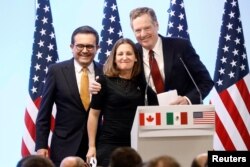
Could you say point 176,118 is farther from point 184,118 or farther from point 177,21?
point 177,21

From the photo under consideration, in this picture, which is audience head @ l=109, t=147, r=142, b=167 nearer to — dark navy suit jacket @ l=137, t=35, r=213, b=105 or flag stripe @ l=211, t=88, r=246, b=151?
dark navy suit jacket @ l=137, t=35, r=213, b=105

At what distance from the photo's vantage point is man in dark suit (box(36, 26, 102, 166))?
4672mm

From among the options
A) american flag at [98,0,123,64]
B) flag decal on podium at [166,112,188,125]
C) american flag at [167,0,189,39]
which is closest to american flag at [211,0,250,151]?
american flag at [167,0,189,39]

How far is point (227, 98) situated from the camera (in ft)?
20.7

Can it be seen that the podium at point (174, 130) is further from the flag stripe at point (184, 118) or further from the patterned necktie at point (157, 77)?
the patterned necktie at point (157, 77)

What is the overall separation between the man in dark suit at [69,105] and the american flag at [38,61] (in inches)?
48.4

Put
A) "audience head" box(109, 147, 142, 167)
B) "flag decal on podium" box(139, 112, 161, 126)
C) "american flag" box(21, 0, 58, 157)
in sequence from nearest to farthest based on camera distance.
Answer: "audience head" box(109, 147, 142, 167) < "flag decal on podium" box(139, 112, 161, 126) < "american flag" box(21, 0, 58, 157)

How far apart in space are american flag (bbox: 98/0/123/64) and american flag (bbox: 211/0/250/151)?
123 cm

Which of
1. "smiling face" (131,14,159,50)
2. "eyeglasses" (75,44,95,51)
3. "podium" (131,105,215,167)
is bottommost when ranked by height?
"podium" (131,105,215,167)

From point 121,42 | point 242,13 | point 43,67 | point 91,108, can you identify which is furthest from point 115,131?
point 242,13

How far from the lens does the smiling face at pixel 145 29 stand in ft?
14.6

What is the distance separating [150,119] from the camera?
358 centimetres

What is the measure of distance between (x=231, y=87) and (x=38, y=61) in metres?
2.24

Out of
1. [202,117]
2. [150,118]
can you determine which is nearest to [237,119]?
[202,117]
